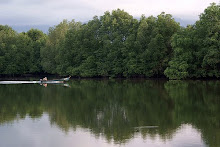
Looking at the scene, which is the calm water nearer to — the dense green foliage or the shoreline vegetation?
the dense green foliage

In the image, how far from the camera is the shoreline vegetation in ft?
193

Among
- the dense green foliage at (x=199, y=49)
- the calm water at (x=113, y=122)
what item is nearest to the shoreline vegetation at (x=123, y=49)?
the dense green foliage at (x=199, y=49)

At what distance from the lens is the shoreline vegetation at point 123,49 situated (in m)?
58.9

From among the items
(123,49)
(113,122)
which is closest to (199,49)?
(123,49)

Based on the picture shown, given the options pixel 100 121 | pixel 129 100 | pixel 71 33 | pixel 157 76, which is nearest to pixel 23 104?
pixel 129 100

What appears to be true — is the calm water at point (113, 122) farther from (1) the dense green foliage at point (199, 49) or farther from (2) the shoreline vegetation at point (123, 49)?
(2) the shoreline vegetation at point (123, 49)

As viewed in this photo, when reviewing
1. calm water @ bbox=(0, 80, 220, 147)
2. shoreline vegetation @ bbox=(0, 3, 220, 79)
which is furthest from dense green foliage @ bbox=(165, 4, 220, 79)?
calm water @ bbox=(0, 80, 220, 147)

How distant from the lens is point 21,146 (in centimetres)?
1566

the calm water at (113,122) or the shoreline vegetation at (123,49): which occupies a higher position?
the shoreline vegetation at (123,49)

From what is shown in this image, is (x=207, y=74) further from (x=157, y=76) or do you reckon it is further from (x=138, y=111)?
(x=138, y=111)

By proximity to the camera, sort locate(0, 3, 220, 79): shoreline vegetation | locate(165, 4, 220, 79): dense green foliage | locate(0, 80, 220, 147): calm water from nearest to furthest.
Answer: locate(0, 80, 220, 147): calm water, locate(165, 4, 220, 79): dense green foliage, locate(0, 3, 220, 79): shoreline vegetation

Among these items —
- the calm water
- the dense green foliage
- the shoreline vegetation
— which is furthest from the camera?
the shoreline vegetation

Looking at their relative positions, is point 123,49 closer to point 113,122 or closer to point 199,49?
point 199,49

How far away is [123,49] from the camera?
70875 mm
